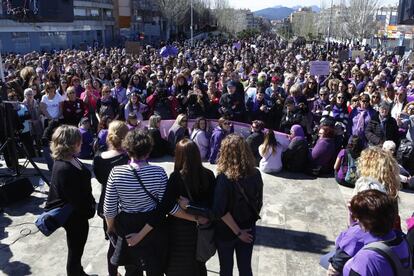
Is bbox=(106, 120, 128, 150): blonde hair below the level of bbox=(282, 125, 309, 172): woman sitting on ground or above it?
above

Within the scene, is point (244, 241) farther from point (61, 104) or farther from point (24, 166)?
point (61, 104)

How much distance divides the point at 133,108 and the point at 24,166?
282 centimetres

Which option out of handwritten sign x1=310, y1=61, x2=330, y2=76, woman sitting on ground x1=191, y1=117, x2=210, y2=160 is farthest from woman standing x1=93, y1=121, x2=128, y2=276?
handwritten sign x1=310, y1=61, x2=330, y2=76

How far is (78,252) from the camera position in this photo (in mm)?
3852

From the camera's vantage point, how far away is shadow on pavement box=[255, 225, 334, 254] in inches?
192

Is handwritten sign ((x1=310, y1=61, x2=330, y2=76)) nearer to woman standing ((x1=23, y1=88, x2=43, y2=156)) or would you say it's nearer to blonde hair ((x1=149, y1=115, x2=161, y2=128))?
blonde hair ((x1=149, y1=115, x2=161, y2=128))

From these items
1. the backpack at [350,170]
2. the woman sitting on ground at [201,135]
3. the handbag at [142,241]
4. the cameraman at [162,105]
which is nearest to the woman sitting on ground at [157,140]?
the woman sitting on ground at [201,135]

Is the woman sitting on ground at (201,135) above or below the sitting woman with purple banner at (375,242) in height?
below

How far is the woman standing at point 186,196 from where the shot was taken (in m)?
3.24

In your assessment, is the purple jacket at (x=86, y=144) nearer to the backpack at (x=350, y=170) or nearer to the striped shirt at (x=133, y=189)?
the striped shirt at (x=133, y=189)

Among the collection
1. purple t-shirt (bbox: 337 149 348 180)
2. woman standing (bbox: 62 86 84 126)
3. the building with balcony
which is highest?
the building with balcony

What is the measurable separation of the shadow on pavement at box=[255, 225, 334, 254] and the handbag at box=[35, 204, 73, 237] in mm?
2488

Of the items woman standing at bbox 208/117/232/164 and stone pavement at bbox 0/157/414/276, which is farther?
woman standing at bbox 208/117/232/164

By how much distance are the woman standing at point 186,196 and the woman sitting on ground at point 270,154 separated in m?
4.04
